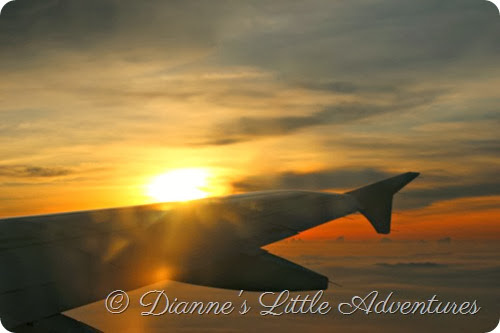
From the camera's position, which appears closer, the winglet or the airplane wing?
the airplane wing

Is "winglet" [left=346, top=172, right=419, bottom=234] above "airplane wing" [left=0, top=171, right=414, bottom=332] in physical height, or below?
below

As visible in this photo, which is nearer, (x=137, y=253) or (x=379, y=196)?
(x=137, y=253)

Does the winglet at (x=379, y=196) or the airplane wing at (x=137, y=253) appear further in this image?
the winglet at (x=379, y=196)

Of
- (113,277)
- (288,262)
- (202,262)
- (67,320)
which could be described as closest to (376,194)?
(288,262)

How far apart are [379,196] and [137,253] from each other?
2.90m

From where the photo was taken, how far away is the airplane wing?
2.49m

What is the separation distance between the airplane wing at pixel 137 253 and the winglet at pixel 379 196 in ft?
3.35

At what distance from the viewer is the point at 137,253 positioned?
3.22 m

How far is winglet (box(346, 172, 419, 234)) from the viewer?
5.30m

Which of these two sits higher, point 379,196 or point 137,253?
point 137,253

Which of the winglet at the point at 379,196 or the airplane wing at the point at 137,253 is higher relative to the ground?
the airplane wing at the point at 137,253

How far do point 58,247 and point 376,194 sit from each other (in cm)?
325

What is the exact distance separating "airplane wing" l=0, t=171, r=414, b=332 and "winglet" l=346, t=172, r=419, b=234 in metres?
1.02

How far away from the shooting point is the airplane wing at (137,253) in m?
A: 2.49
